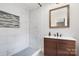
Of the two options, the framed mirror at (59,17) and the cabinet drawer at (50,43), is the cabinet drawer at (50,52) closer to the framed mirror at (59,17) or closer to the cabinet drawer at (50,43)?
the cabinet drawer at (50,43)

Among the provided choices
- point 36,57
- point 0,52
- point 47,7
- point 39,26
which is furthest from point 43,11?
point 0,52

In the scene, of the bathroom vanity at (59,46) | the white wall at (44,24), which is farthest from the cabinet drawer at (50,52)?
the white wall at (44,24)

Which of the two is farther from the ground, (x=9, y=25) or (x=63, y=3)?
(x=63, y=3)

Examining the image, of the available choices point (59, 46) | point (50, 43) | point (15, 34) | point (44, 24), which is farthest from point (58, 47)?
point (15, 34)

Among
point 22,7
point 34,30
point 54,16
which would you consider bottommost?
point 34,30

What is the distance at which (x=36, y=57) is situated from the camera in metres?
1.47

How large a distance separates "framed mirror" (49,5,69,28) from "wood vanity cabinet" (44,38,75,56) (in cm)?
22

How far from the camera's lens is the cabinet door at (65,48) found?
4.67 ft

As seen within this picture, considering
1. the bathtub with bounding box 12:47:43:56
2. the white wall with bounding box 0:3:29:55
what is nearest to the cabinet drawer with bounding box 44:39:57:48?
the bathtub with bounding box 12:47:43:56

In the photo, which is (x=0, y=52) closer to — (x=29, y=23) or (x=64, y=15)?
(x=29, y=23)

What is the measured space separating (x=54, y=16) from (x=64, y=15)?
0.14 meters

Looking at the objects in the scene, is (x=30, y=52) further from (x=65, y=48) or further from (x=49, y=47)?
(x=65, y=48)

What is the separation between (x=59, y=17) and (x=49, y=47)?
0.47 metres

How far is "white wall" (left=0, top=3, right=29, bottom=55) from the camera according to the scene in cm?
142
